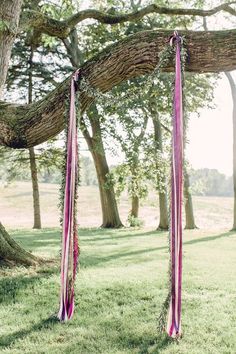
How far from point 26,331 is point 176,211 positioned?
2276mm

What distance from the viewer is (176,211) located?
5.12m

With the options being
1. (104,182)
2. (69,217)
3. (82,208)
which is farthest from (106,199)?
(82,208)

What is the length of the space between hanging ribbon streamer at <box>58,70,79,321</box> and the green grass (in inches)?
10.6

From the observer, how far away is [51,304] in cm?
666

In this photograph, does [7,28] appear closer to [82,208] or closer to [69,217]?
[69,217]

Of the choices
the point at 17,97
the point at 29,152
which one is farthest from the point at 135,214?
the point at 17,97

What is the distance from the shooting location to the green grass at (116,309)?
5.03 metres

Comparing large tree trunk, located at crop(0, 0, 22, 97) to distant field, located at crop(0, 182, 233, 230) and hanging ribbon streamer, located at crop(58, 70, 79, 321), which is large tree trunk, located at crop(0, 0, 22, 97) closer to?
hanging ribbon streamer, located at crop(58, 70, 79, 321)

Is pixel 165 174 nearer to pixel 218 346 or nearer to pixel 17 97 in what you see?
pixel 17 97

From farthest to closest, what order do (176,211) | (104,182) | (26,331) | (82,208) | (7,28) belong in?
(82,208) → (104,182) → (7,28) → (26,331) → (176,211)

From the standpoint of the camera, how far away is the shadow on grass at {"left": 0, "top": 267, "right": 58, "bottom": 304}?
22.6 ft

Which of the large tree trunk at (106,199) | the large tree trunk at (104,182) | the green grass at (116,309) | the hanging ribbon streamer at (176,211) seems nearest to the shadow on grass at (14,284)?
the green grass at (116,309)

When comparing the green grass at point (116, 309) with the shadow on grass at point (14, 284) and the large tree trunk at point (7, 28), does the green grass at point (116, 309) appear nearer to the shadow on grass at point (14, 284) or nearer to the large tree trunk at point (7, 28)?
the shadow on grass at point (14, 284)

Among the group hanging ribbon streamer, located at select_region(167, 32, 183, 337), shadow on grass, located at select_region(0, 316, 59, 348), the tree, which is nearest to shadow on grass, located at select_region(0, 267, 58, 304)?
shadow on grass, located at select_region(0, 316, 59, 348)
